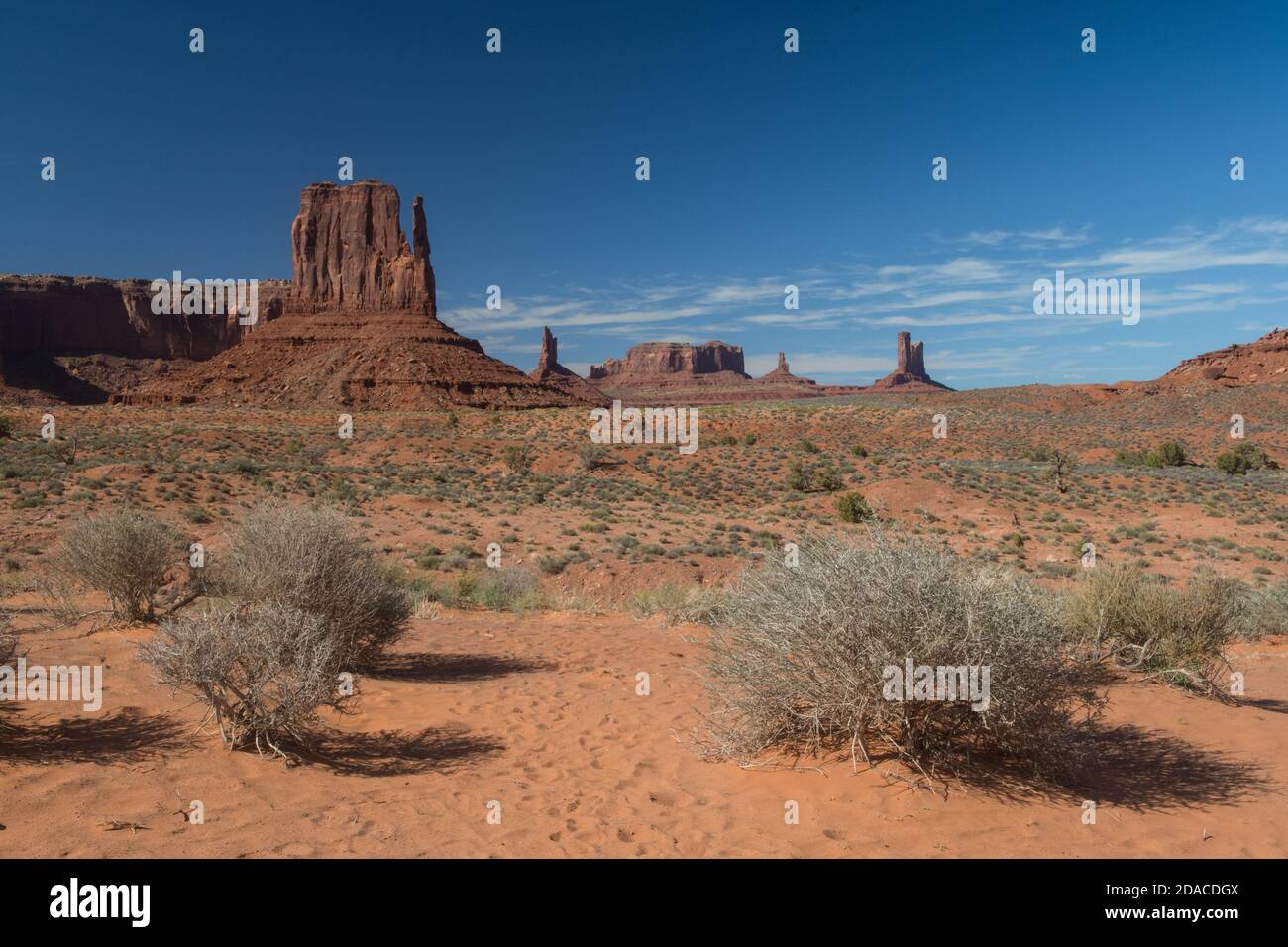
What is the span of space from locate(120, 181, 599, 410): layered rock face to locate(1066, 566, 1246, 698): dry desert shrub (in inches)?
2305

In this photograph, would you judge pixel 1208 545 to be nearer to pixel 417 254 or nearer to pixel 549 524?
pixel 549 524

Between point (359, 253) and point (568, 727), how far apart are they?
301 ft

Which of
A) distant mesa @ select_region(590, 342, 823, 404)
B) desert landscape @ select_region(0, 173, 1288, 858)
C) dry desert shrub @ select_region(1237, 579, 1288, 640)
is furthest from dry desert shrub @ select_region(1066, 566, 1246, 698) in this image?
distant mesa @ select_region(590, 342, 823, 404)

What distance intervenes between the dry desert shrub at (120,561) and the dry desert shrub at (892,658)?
747cm

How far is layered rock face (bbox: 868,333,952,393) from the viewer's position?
508 ft

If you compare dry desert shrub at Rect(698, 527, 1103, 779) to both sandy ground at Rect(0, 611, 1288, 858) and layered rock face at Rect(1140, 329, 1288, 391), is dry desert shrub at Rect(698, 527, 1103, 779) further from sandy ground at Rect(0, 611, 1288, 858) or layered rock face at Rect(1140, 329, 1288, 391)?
layered rock face at Rect(1140, 329, 1288, 391)

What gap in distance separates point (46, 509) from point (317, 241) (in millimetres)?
78747

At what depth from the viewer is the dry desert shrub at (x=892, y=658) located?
15.8ft

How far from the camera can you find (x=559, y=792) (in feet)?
17.5

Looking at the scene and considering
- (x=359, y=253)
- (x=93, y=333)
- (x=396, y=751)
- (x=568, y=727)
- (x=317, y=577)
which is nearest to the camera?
(x=396, y=751)

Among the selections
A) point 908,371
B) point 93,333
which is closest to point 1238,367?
point 908,371

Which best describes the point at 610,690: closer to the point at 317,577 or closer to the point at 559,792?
the point at 559,792
